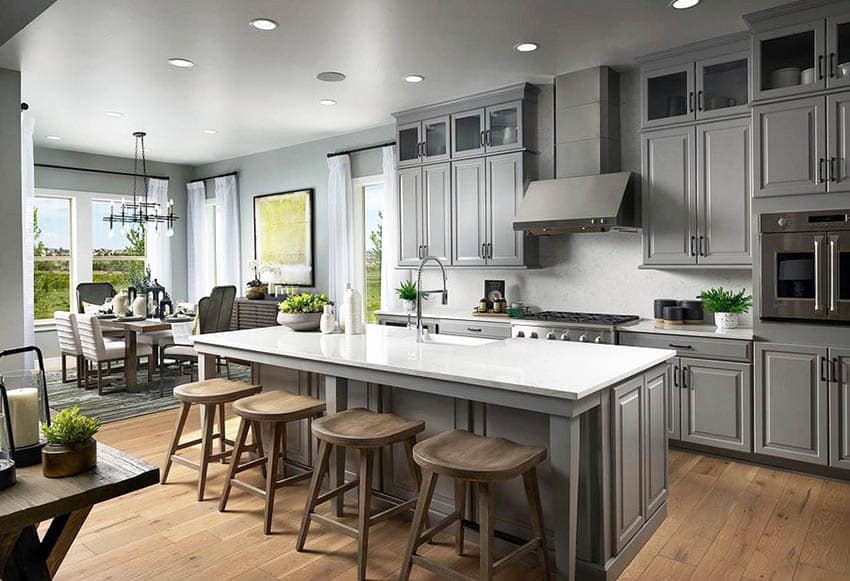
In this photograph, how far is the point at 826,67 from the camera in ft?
11.4

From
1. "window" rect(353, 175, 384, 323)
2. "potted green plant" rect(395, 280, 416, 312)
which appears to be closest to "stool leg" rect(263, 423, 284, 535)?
"potted green plant" rect(395, 280, 416, 312)

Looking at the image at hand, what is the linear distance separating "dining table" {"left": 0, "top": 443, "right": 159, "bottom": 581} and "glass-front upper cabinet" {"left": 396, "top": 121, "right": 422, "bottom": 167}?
443 cm

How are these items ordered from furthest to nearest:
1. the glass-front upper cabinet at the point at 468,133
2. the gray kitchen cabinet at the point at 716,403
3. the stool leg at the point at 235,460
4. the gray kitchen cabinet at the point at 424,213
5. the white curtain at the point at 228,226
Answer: the white curtain at the point at 228,226 < the gray kitchen cabinet at the point at 424,213 < the glass-front upper cabinet at the point at 468,133 < the gray kitchen cabinet at the point at 716,403 < the stool leg at the point at 235,460

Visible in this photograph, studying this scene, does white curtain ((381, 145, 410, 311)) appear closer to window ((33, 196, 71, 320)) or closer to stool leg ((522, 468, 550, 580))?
stool leg ((522, 468, 550, 580))

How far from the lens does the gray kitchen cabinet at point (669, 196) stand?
4.19 meters

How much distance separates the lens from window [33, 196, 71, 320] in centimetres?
777

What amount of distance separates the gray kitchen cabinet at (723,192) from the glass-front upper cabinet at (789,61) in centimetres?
34

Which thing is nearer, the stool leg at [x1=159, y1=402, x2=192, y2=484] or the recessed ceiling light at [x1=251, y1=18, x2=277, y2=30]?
the stool leg at [x1=159, y1=402, x2=192, y2=484]

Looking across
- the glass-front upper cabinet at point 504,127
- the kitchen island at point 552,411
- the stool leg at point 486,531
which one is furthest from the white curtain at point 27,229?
the stool leg at point 486,531

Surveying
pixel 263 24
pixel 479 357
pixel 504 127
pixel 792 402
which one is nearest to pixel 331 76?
pixel 263 24

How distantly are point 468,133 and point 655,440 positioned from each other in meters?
3.41

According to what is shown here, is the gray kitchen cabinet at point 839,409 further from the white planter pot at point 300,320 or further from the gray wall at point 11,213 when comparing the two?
the gray wall at point 11,213

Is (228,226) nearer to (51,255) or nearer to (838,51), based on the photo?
(51,255)

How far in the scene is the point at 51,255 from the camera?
7891 mm
